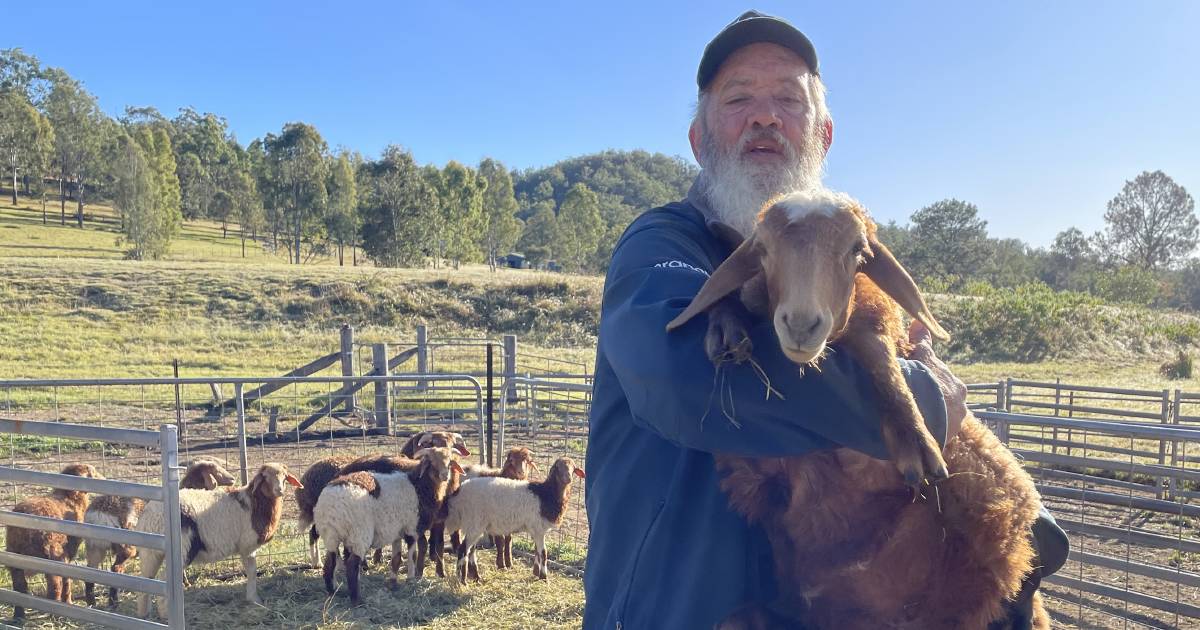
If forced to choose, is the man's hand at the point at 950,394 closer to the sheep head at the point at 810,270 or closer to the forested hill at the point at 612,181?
the sheep head at the point at 810,270

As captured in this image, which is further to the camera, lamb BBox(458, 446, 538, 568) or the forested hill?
the forested hill

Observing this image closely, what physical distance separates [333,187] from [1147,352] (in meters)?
52.0

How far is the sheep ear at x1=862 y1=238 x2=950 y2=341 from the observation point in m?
1.90

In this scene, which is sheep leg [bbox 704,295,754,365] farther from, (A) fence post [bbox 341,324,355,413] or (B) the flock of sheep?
(A) fence post [bbox 341,324,355,413]

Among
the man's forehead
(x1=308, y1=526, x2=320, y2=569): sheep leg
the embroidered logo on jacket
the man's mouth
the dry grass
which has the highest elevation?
the man's forehead

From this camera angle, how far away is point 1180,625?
6.18m

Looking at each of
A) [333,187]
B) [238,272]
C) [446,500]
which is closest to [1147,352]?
[446,500]

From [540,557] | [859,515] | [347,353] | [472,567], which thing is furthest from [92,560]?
[347,353]

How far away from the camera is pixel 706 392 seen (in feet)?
4.58

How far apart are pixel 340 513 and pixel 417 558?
1.38 m

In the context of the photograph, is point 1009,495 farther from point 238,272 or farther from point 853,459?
point 238,272

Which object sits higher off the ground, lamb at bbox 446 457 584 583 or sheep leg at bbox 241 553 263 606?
lamb at bbox 446 457 584 583

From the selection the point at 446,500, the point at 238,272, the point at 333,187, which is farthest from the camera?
the point at 333,187

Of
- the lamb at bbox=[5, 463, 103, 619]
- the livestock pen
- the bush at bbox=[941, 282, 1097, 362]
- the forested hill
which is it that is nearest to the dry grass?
the livestock pen
